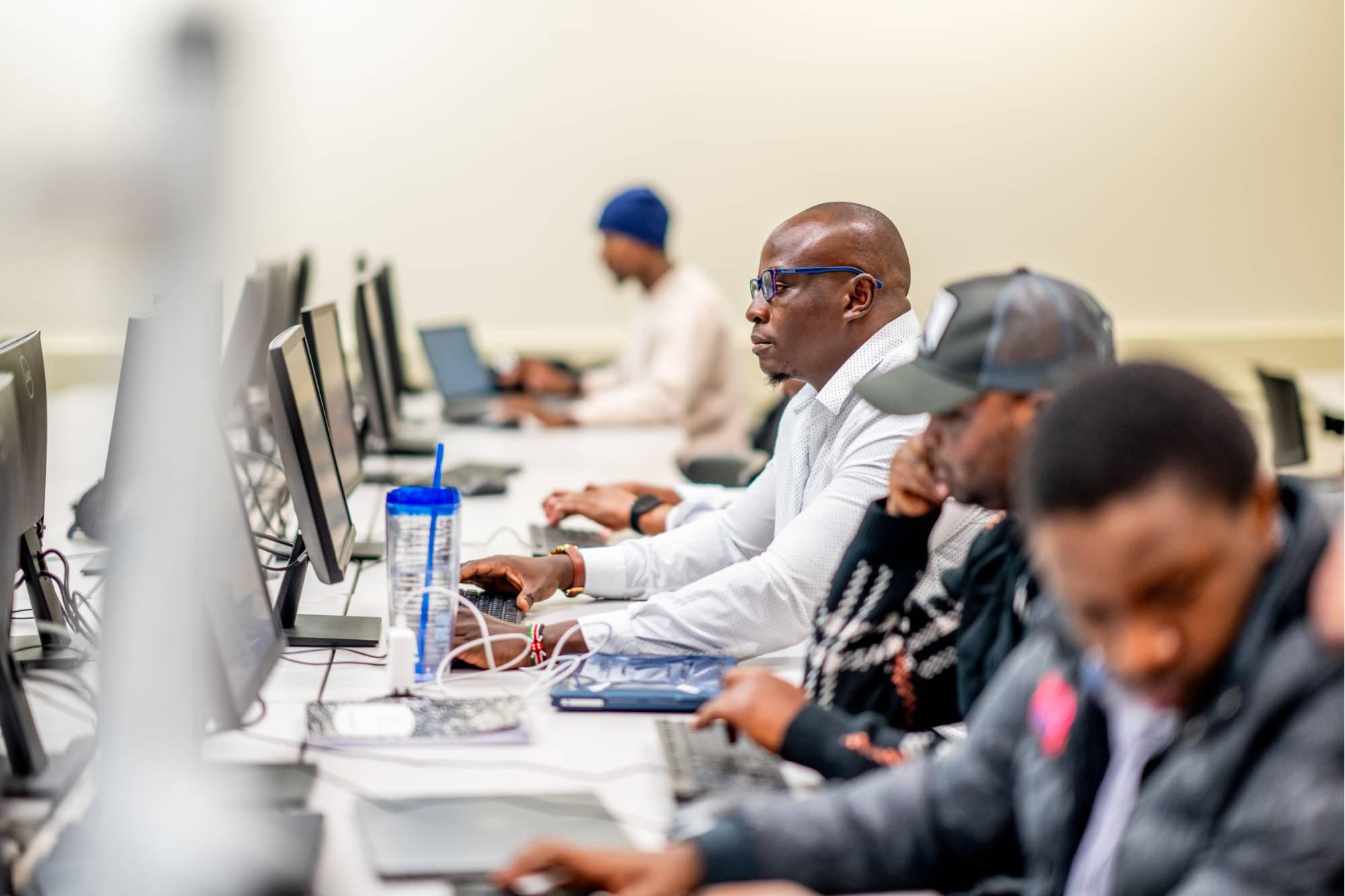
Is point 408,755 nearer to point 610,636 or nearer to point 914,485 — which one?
point 610,636

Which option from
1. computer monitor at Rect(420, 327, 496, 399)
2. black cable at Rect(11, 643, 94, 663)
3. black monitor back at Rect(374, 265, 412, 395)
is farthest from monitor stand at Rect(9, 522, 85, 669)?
computer monitor at Rect(420, 327, 496, 399)

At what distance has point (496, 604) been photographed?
2072mm

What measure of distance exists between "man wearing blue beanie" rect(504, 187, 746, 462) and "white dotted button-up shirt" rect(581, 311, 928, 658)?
76.5 inches

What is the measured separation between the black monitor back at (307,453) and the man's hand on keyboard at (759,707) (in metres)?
0.61

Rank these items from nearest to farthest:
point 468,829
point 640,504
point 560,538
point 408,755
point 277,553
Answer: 1. point 468,829
2. point 408,755
3. point 277,553
4. point 560,538
5. point 640,504

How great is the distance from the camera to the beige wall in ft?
17.9

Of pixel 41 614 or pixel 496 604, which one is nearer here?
pixel 41 614

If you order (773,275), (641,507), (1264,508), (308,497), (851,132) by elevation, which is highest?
(851,132)

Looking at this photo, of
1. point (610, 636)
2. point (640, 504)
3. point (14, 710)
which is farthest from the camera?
point (640, 504)

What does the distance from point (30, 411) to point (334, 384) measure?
688 mm

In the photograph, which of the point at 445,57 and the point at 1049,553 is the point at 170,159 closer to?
the point at 1049,553

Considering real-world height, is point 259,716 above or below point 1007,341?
below

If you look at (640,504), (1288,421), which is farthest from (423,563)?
(1288,421)

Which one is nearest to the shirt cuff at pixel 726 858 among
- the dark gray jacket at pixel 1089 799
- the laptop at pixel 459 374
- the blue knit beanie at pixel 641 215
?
the dark gray jacket at pixel 1089 799
